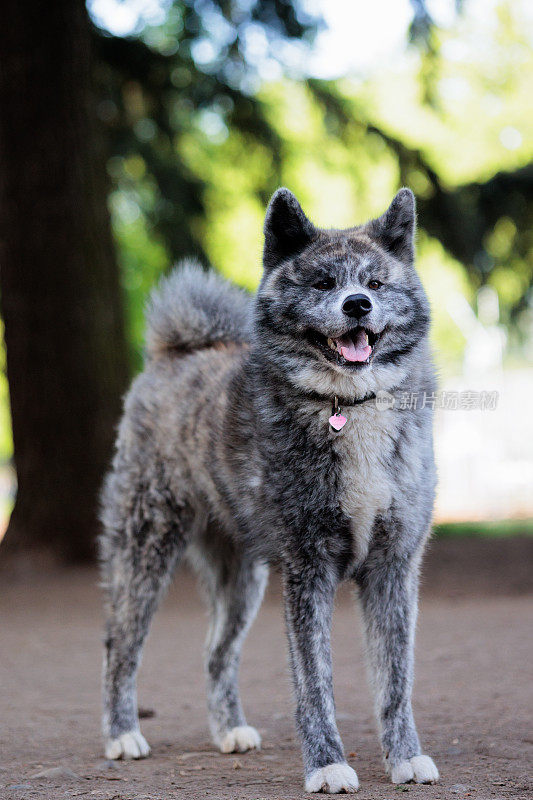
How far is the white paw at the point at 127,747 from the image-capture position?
4.50 metres

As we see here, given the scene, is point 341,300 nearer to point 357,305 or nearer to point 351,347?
point 357,305

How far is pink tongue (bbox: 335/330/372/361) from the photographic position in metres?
3.87

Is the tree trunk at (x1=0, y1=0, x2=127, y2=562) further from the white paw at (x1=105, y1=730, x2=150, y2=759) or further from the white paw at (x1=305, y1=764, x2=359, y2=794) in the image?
the white paw at (x1=305, y1=764, x2=359, y2=794)

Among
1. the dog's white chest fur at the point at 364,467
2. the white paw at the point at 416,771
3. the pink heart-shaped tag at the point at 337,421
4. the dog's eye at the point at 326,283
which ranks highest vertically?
the dog's eye at the point at 326,283

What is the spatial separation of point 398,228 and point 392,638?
71.2 inches

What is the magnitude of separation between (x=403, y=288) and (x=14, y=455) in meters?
6.69

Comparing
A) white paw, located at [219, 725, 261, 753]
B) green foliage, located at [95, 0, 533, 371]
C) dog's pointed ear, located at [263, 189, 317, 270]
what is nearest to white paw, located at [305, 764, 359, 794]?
white paw, located at [219, 725, 261, 753]

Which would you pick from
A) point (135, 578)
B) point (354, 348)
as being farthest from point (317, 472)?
point (135, 578)

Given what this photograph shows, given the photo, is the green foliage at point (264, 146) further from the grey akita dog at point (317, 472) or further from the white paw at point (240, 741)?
the white paw at point (240, 741)

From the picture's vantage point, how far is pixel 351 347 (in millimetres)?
A: 3885

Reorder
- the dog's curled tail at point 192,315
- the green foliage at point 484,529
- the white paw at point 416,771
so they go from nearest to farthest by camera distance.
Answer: the white paw at point 416,771 → the dog's curled tail at point 192,315 → the green foliage at point 484,529

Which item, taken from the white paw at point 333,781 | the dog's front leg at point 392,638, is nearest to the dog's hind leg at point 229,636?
the dog's front leg at point 392,638

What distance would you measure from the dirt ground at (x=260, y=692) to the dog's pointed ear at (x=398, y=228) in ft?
5.78

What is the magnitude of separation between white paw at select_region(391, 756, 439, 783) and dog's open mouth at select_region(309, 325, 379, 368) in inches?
63.8
